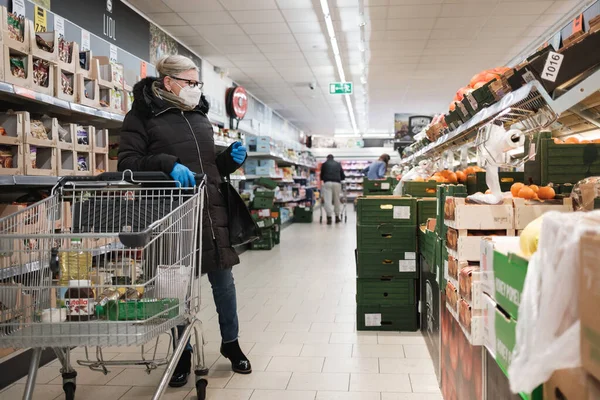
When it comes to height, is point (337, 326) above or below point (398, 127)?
below

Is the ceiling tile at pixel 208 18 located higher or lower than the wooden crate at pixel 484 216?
higher

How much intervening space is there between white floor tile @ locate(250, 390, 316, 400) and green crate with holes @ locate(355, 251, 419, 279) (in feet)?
4.45

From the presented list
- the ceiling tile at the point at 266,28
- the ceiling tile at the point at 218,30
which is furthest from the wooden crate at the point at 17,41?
the ceiling tile at the point at 266,28

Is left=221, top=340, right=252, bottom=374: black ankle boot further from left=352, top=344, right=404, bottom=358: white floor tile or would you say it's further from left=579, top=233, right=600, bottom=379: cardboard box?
left=579, top=233, right=600, bottom=379: cardboard box

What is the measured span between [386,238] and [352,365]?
1.12 m

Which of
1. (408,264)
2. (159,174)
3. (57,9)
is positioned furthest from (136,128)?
(57,9)

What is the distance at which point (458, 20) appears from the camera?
7.51 metres

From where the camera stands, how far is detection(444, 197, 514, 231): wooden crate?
2.21 meters

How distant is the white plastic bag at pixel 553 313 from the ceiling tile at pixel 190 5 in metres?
6.29

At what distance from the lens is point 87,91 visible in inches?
148

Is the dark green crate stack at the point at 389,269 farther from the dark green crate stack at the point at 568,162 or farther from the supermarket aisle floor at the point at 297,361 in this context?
the dark green crate stack at the point at 568,162

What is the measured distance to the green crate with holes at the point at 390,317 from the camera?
13.3ft

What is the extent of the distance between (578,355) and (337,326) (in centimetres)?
334

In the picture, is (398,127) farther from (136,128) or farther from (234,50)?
(136,128)
